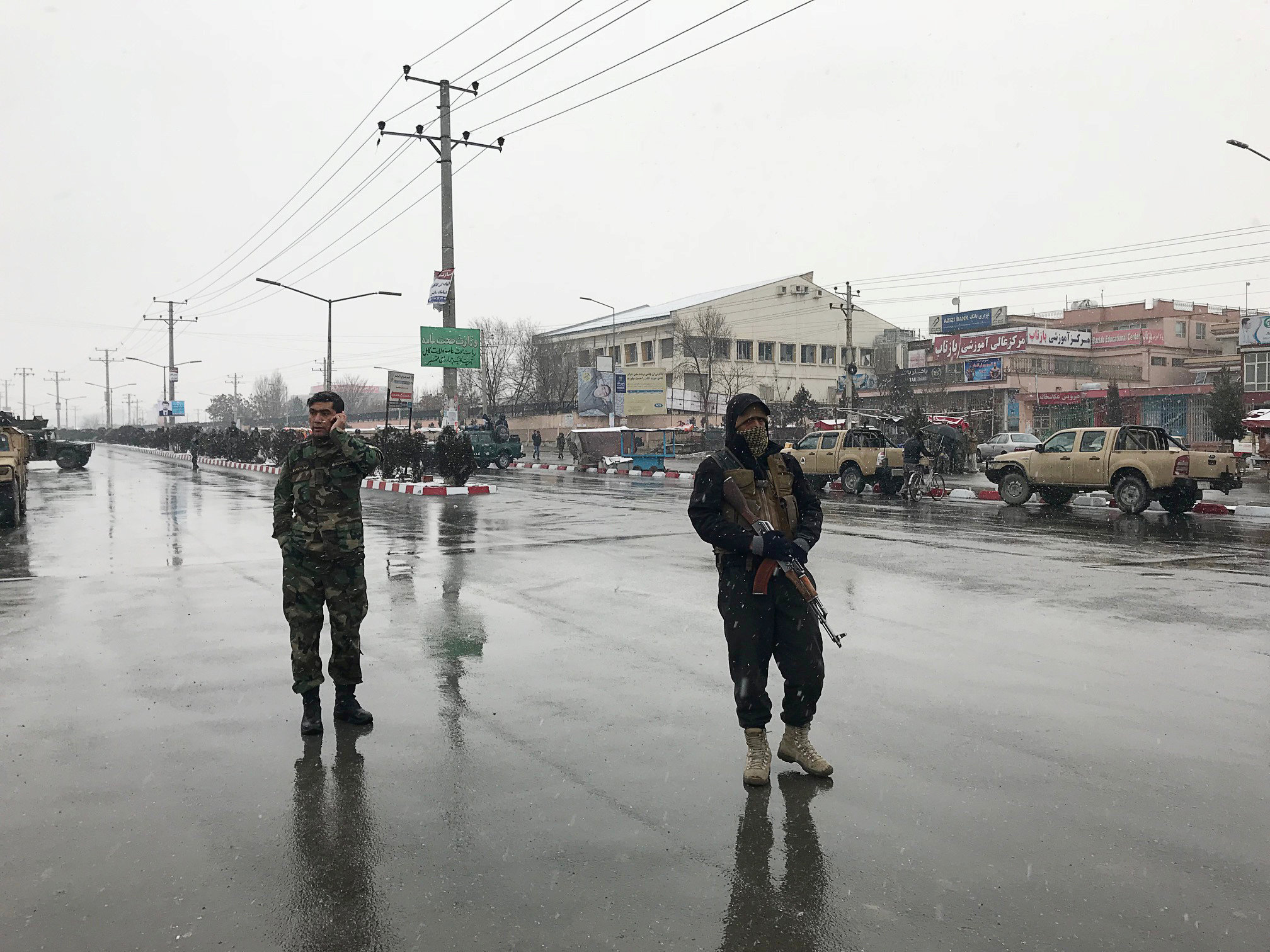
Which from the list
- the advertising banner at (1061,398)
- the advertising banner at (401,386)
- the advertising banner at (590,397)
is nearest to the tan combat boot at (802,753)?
the advertising banner at (401,386)

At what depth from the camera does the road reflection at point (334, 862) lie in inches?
128

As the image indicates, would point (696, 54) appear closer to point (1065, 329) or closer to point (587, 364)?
point (1065, 329)

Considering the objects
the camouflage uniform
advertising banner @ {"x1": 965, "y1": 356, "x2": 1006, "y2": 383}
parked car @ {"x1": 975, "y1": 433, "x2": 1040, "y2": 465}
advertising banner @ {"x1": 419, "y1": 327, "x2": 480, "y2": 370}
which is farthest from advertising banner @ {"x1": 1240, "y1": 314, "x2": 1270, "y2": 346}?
the camouflage uniform

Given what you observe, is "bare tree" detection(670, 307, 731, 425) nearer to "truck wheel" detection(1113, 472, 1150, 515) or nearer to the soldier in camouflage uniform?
"truck wheel" detection(1113, 472, 1150, 515)

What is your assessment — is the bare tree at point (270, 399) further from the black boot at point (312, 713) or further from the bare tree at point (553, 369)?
the black boot at point (312, 713)

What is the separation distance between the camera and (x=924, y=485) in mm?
22969

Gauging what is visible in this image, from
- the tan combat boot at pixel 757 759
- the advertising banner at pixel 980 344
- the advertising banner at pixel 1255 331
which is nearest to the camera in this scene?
the tan combat boot at pixel 757 759

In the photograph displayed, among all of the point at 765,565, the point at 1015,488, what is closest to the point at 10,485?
the point at 765,565

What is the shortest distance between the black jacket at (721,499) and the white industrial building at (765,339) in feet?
221

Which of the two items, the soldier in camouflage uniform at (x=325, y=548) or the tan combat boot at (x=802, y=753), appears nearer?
the tan combat boot at (x=802, y=753)

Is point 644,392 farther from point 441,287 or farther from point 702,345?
point 441,287

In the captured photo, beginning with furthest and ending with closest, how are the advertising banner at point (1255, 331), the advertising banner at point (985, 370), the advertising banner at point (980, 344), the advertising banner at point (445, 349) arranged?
the advertising banner at point (980, 344), the advertising banner at point (985, 370), the advertising banner at point (1255, 331), the advertising banner at point (445, 349)

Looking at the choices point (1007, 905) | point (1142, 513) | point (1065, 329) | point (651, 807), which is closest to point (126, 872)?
point (651, 807)

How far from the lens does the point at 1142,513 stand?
18562 mm
